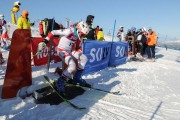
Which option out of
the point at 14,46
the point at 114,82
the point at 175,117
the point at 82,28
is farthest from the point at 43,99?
the point at 114,82

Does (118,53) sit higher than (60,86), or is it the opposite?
(118,53)

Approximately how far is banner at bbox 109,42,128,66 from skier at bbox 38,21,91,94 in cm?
551

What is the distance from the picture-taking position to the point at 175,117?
19.5ft

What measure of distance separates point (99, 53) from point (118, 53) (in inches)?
105

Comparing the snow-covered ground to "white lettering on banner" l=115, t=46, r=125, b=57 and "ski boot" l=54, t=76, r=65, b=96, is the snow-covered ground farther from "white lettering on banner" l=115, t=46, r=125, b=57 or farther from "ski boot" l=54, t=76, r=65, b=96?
"white lettering on banner" l=115, t=46, r=125, b=57

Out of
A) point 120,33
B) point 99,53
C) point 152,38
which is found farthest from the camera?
point 120,33

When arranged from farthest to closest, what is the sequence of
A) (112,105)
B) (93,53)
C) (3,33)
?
(3,33) < (93,53) < (112,105)

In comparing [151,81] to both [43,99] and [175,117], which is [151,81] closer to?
[175,117]

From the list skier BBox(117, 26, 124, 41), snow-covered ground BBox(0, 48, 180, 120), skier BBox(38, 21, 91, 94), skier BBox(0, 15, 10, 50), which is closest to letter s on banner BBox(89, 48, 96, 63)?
snow-covered ground BBox(0, 48, 180, 120)

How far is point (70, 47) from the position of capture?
22.9 feet

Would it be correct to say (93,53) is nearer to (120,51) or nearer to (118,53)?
(118,53)

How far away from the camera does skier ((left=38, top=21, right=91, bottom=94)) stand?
6457 millimetres

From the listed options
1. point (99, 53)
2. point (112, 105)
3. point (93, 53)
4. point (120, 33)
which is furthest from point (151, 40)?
point (112, 105)

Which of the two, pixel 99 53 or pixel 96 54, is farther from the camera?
pixel 99 53
